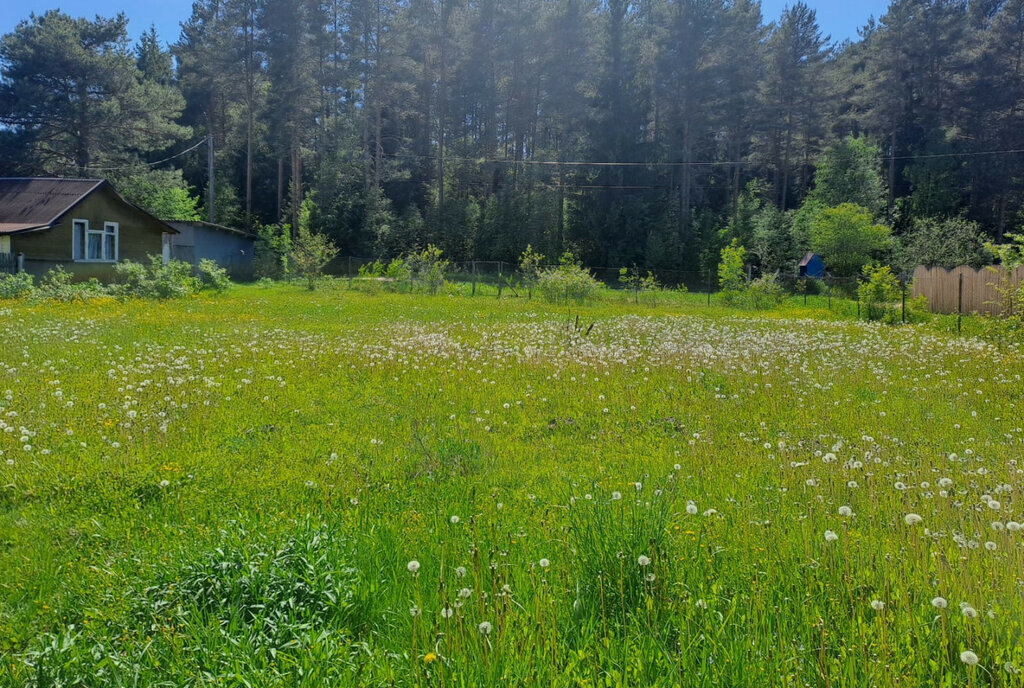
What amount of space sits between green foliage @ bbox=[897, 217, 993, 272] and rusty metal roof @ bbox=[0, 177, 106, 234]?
40.4 metres

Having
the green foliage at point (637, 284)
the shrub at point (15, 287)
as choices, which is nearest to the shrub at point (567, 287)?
the green foliage at point (637, 284)

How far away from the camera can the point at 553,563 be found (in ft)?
11.4

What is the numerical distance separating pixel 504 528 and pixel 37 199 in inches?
1252

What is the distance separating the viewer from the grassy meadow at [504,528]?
2617mm

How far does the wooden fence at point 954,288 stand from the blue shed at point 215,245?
32655 millimetres

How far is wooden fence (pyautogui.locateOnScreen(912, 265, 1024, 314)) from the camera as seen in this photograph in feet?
76.2

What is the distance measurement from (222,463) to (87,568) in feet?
5.88

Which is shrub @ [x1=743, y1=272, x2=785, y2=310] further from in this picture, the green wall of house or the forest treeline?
the green wall of house

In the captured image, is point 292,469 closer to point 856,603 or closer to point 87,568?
point 87,568

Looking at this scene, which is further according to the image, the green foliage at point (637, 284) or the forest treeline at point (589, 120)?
the forest treeline at point (589, 120)

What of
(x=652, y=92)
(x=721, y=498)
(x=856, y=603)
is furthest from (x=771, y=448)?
(x=652, y=92)

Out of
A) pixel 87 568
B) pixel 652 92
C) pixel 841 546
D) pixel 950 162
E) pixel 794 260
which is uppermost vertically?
pixel 652 92

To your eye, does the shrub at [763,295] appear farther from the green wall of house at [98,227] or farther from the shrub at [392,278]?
the green wall of house at [98,227]

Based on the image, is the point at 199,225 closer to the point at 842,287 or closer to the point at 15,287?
the point at 15,287
